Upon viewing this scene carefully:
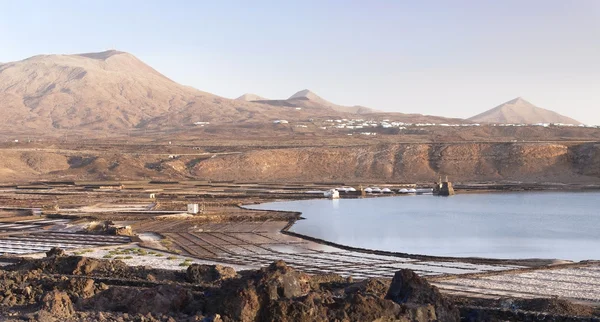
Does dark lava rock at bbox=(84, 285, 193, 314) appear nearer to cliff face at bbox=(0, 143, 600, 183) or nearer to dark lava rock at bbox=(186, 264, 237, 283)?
dark lava rock at bbox=(186, 264, 237, 283)

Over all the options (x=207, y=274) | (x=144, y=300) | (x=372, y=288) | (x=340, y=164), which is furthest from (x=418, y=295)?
(x=340, y=164)

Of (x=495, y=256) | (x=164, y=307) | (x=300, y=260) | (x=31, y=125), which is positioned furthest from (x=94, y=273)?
(x=31, y=125)

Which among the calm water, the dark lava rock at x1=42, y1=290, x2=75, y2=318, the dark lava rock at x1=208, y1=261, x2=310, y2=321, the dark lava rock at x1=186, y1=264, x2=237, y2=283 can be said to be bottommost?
the calm water

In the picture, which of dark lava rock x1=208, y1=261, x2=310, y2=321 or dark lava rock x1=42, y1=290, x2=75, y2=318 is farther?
dark lava rock x1=42, y1=290, x2=75, y2=318

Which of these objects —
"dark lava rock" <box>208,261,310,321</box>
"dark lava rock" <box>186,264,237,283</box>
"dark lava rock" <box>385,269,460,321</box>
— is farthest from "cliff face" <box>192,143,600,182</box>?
"dark lava rock" <box>208,261,310,321</box>

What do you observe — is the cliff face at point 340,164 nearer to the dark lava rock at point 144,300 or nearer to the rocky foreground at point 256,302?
the rocky foreground at point 256,302

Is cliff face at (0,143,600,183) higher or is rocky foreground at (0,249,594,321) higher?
rocky foreground at (0,249,594,321)

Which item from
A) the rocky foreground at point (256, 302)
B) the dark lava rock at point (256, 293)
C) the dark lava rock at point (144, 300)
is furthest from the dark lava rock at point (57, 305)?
the dark lava rock at point (256, 293)
